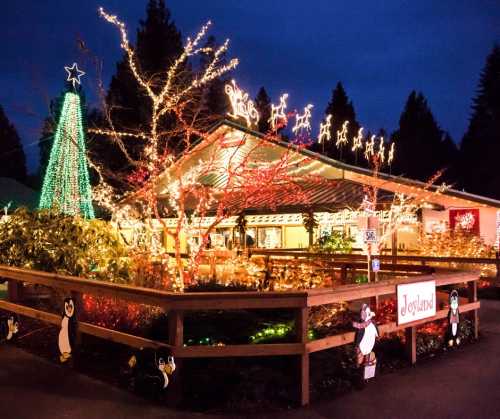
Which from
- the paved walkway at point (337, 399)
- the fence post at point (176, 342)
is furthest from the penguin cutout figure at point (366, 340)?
the fence post at point (176, 342)

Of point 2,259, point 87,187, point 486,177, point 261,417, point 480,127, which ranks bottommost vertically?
point 261,417

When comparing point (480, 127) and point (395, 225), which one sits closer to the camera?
point (395, 225)

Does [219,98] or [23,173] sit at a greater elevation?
[219,98]

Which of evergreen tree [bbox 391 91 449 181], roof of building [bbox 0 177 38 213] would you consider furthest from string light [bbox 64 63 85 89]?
evergreen tree [bbox 391 91 449 181]

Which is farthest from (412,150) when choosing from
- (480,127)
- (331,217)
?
(331,217)

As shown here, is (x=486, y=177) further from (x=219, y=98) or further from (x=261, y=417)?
(x=261, y=417)

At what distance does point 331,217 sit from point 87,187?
30.1 ft

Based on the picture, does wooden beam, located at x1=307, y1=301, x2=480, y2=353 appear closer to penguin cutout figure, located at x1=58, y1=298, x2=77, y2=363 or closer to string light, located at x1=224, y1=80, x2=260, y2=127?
penguin cutout figure, located at x1=58, y1=298, x2=77, y2=363

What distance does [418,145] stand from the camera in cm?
6041

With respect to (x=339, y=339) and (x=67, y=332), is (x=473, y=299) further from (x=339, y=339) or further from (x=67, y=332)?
(x=67, y=332)

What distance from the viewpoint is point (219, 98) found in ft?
165

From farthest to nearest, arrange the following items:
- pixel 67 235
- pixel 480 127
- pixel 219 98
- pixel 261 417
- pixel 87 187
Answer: pixel 480 127 < pixel 219 98 < pixel 87 187 < pixel 67 235 < pixel 261 417

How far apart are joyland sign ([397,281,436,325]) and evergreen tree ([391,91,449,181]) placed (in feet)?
159

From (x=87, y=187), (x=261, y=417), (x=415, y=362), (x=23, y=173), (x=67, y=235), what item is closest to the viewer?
(x=261, y=417)
